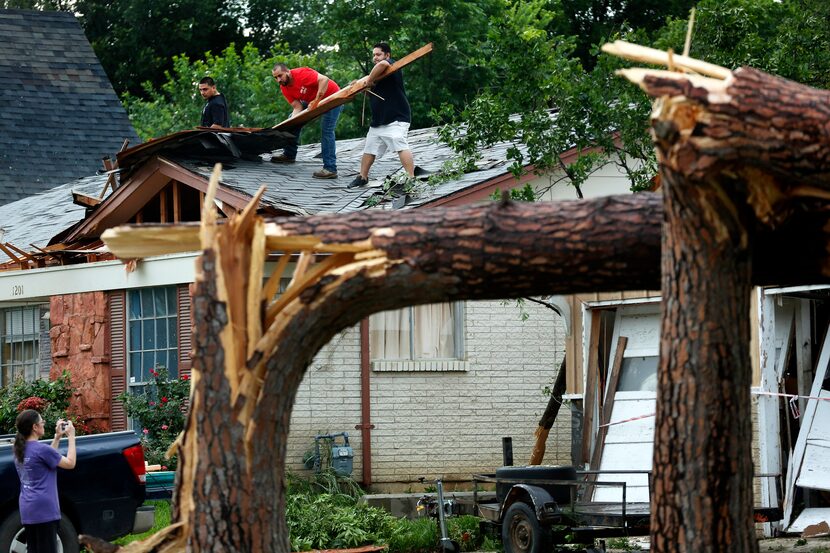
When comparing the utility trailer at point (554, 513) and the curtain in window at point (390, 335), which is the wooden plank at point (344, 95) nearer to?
the curtain in window at point (390, 335)

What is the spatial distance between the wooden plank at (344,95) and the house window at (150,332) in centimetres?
274

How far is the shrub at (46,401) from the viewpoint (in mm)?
17094

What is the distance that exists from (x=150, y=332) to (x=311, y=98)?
3.71 m

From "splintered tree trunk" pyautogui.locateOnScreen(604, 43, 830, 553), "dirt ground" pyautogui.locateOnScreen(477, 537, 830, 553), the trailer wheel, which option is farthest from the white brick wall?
"splintered tree trunk" pyautogui.locateOnScreen(604, 43, 830, 553)

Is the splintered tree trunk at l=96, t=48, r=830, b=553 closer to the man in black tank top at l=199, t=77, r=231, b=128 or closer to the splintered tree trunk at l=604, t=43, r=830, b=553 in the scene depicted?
the splintered tree trunk at l=604, t=43, r=830, b=553

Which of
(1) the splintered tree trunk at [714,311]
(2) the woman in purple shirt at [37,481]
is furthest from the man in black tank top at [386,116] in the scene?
(1) the splintered tree trunk at [714,311]

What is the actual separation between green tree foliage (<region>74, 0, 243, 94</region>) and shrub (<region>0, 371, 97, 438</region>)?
863 inches

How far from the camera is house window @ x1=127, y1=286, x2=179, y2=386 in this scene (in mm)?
16750

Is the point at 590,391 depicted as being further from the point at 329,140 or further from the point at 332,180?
the point at 329,140

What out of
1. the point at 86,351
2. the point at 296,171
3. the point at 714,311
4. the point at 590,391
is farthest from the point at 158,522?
the point at 714,311

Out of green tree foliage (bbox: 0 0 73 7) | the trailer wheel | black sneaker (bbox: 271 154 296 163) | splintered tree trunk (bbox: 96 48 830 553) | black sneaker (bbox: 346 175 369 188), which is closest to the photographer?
splintered tree trunk (bbox: 96 48 830 553)

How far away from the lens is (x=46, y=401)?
17.2m

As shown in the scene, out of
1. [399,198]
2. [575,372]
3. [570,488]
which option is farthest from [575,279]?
[399,198]

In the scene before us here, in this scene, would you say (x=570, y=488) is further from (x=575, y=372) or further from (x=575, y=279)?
(x=575, y=279)
